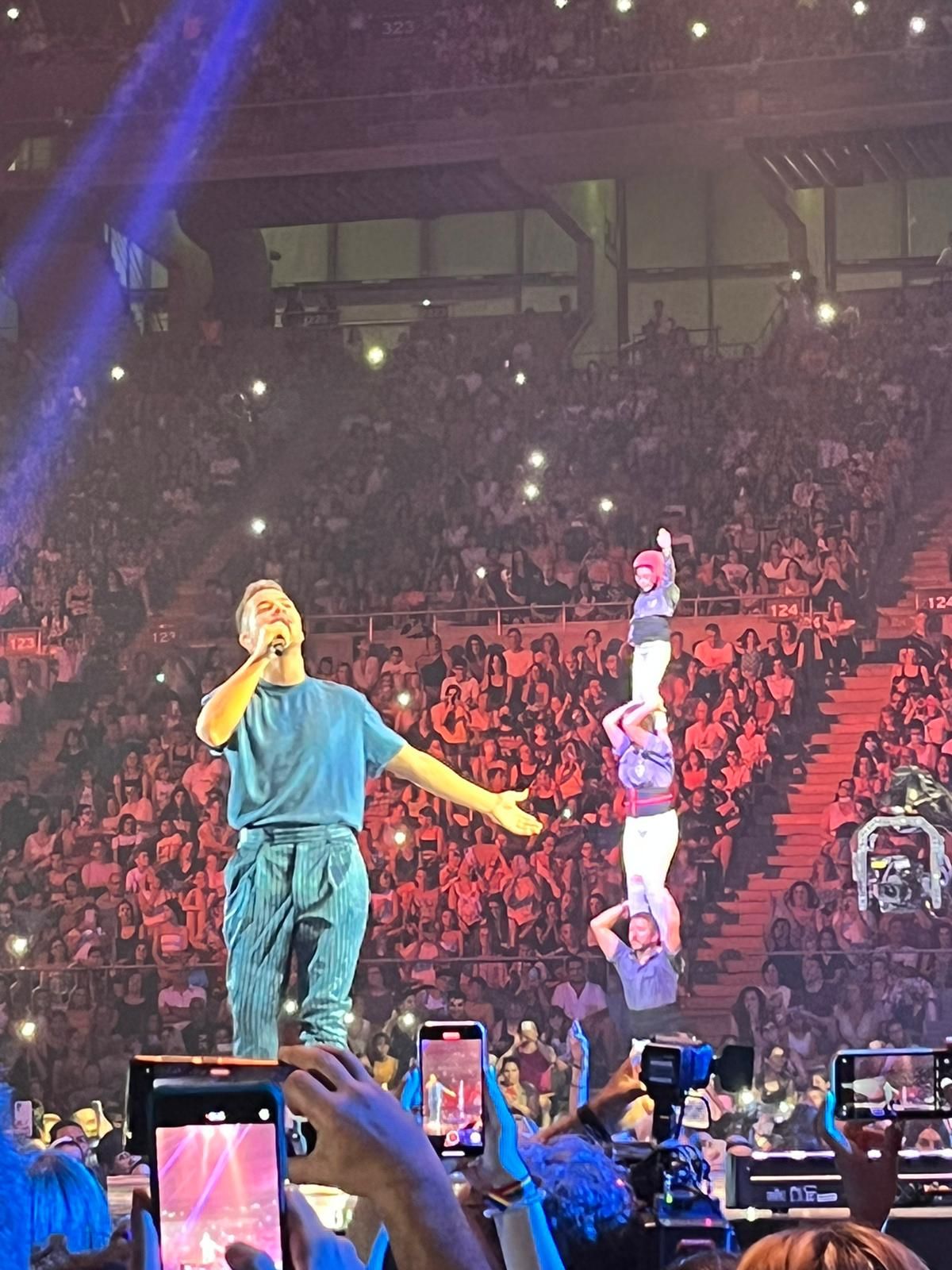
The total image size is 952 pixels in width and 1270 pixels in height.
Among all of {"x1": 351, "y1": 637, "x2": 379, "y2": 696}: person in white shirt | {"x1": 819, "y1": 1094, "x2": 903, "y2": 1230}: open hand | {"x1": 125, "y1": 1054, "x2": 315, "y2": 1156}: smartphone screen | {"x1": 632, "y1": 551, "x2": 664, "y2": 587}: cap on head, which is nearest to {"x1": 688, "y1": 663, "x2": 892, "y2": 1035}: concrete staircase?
{"x1": 632, "y1": 551, "x2": 664, "y2": 587}: cap on head

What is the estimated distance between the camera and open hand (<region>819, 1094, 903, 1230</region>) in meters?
2.23

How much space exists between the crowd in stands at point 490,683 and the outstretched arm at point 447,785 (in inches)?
103

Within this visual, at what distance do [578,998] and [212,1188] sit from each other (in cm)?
947

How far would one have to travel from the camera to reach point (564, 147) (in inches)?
506

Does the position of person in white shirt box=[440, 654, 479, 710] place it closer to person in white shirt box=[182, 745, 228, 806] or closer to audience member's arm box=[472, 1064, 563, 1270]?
person in white shirt box=[182, 745, 228, 806]

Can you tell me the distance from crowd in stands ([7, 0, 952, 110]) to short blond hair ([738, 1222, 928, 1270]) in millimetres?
12212

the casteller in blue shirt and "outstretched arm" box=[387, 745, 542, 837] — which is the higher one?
"outstretched arm" box=[387, 745, 542, 837]

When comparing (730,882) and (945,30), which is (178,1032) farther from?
(945,30)

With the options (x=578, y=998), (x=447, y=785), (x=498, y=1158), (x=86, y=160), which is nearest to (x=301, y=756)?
(x=447, y=785)

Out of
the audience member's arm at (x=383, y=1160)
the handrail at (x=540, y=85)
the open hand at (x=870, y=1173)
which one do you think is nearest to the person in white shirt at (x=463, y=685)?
the handrail at (x=540, y=85)

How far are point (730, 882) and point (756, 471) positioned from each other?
117 inches

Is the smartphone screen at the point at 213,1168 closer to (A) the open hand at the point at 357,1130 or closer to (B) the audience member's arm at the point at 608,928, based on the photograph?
(A) the open hand at the point at 357,1130

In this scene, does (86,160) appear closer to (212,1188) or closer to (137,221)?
(137,221)

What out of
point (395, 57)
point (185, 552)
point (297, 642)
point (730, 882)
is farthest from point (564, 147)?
point (297, 642)
